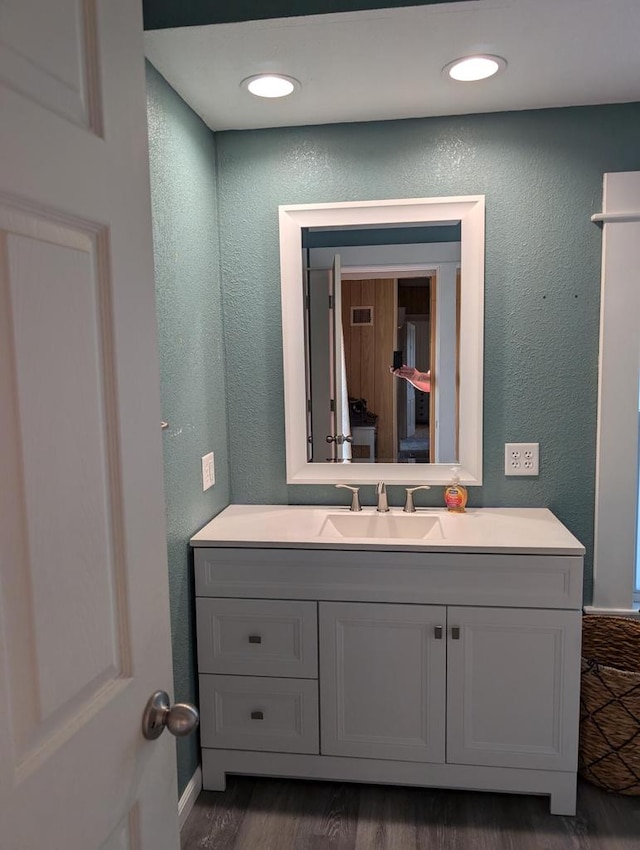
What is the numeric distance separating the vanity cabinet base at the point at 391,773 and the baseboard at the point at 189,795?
2 centimetres

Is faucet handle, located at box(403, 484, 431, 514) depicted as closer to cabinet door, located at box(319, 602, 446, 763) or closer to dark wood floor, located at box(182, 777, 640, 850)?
cabinet door, located at box(319, 602, 446, 763)

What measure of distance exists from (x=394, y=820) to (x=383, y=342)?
155 cm

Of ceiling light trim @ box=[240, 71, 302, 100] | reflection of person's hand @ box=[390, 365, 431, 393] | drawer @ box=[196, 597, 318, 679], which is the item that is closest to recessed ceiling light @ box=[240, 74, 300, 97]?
ceiling light trim @ box=[240, 71, 302, 100]

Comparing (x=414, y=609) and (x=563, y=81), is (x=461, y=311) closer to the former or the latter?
(x=563, y=81)

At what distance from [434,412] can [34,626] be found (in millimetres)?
1859

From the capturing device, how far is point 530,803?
2062 mm

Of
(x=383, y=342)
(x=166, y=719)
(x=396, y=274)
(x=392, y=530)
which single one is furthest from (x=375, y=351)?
(x=166, y=719)

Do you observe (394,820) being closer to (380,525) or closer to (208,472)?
(380,525)

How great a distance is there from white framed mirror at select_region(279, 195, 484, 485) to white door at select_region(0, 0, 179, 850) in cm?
147

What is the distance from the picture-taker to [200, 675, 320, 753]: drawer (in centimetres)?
208

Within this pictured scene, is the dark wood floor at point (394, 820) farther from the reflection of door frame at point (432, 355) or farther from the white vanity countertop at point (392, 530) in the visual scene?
the reflection of door frame at point (432, 355)

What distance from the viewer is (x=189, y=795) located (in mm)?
2061

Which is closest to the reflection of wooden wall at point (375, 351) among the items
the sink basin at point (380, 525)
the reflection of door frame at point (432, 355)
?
the reflection of door frame at point (432, 355)

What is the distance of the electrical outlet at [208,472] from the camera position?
2229mm
